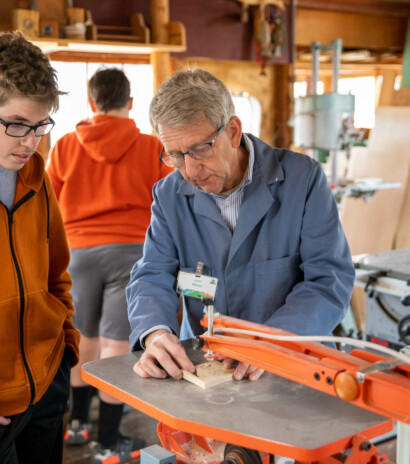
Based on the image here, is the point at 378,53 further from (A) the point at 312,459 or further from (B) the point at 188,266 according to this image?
(A) the point at 312,459

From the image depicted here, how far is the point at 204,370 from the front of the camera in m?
1.51

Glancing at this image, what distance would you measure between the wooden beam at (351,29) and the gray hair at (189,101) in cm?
414

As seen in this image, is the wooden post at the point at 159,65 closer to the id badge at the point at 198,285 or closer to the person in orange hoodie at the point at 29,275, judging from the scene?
the person in orange hoodie at the point at 29,275

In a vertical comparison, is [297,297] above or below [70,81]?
below

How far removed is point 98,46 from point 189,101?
Result: 2740mm

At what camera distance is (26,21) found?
3.81 meters

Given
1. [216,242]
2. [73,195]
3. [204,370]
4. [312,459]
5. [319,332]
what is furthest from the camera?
[73,195]

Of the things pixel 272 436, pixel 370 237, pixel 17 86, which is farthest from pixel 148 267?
pixel 370 237

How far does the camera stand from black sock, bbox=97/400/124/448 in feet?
10.1

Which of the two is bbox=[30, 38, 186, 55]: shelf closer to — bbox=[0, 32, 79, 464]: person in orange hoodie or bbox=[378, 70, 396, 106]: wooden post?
bbox=[0, 32, 79, 464]: person in orange hoodie

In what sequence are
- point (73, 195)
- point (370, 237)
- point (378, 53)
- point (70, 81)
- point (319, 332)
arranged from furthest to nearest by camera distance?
point (378, 53)
point (370, 237)
point (70, 81)
point (73, 195)
point (319, 332)

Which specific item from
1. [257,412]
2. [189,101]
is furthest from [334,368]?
[189,101]

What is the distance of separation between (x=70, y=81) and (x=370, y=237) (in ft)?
9.55

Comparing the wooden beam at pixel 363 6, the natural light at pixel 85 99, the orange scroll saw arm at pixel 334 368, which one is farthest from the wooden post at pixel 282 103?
the orange scroll saw arm at pixel 334 368
